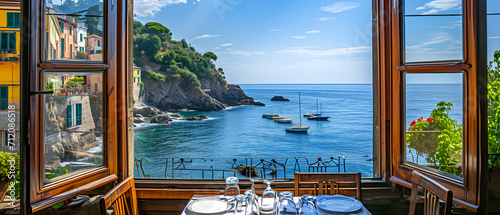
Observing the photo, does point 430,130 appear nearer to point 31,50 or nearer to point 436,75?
point 436,75

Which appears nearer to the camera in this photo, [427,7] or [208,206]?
[208,206]

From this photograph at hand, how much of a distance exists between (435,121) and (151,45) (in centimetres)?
664

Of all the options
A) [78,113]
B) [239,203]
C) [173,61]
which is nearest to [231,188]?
[239,203]

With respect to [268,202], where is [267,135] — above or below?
below

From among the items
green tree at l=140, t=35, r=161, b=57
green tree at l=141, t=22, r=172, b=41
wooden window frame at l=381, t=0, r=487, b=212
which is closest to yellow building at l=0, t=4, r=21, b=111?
wooden window frame at l=381, t=0, r=487, b=212

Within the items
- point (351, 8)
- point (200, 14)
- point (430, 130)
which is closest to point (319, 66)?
point (351, 8)

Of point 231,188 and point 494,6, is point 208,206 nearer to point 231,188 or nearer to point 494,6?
point 231,188

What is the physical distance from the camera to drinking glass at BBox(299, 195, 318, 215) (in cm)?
105

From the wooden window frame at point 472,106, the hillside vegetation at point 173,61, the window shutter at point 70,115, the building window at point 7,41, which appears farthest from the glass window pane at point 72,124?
the hillside vegetation at point 173,61

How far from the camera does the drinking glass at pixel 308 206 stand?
1.05m

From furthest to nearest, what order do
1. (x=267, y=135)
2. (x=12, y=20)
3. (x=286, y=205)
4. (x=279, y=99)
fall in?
(x=267, y=135) → (x=279, y=99) → (x=12, y=20) → (x=286, y=205)

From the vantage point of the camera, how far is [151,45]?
7.09 meters

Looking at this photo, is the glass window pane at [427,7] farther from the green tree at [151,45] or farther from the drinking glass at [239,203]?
the green tree at [151,45]

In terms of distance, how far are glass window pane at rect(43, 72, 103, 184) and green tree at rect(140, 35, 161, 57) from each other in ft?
19.7
